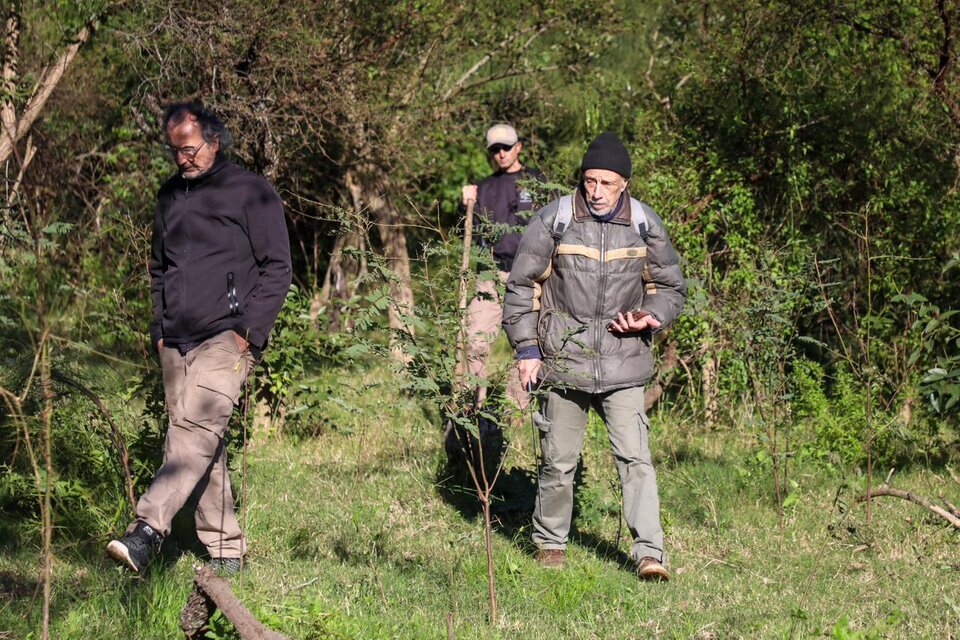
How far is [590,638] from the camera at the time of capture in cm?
448

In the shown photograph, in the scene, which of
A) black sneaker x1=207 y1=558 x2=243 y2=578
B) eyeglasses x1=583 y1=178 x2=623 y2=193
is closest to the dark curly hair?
eyeglasses x1=583 y1=178 x2=623 y2=193

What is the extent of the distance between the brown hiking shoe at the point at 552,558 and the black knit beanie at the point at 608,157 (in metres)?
1.67

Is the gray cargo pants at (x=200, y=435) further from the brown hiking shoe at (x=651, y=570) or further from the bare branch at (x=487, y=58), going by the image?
the bare branch at (x=487, y=58)

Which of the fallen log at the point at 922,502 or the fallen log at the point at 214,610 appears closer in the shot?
the fallen log at the point at 214,610

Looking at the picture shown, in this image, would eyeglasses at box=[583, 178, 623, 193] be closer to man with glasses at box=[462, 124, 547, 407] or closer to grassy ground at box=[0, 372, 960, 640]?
grassy ground at box=[0, 372, 960, 640]

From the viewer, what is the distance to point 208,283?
16.0 feet

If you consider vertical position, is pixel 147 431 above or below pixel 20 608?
above

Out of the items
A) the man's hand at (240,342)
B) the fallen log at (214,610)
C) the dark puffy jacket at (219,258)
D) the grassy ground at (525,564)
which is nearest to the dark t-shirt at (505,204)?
the grassy ground at (525,564)

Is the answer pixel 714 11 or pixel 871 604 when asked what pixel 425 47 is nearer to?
pixel 714 11

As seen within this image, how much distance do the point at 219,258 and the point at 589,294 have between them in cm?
154

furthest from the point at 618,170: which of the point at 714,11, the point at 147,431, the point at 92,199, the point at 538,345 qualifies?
the point at 92,199

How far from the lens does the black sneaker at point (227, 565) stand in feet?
16.6

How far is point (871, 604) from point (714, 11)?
5331 millimetres

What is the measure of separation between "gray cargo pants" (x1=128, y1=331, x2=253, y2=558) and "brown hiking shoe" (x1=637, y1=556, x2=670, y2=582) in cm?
168
